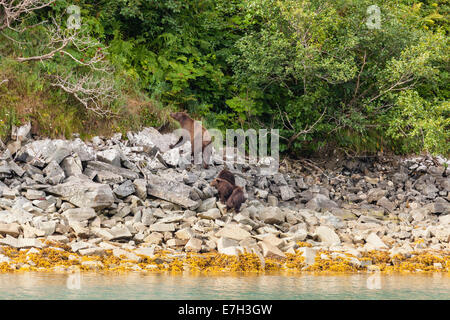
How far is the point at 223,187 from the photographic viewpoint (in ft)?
37.1

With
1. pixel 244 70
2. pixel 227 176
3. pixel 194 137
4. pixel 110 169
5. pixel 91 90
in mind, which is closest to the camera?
pixel 110 169

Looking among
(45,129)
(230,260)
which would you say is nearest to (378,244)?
(230,260)

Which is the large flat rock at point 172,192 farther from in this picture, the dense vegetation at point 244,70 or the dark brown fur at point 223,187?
the dense vegetation at point 244,70

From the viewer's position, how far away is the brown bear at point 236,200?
435 inches

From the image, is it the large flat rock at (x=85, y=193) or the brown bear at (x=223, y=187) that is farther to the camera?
the brown bear at (x=223, y=187)

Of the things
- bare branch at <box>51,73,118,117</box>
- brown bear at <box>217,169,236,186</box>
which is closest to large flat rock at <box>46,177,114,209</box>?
brown bear at <box>217,169,236,186</box>

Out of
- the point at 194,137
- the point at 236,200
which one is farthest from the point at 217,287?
the point at 194,137

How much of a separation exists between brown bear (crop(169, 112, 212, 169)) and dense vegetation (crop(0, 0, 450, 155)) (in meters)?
0.76

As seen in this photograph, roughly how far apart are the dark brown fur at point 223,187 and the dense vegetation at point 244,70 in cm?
300

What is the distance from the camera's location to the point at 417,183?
51.3 feet

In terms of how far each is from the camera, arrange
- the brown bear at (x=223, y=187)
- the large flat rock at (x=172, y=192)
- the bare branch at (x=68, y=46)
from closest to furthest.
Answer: the large flat rock at (x=172, y=192), the brown bear at (x=223, y=187), the bare branch at (x=68, y=46)

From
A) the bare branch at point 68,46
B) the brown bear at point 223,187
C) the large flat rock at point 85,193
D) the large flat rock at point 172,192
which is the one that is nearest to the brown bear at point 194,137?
the brown bear at point 223,187

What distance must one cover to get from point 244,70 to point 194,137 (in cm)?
322

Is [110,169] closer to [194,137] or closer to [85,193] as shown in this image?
[85,193]
